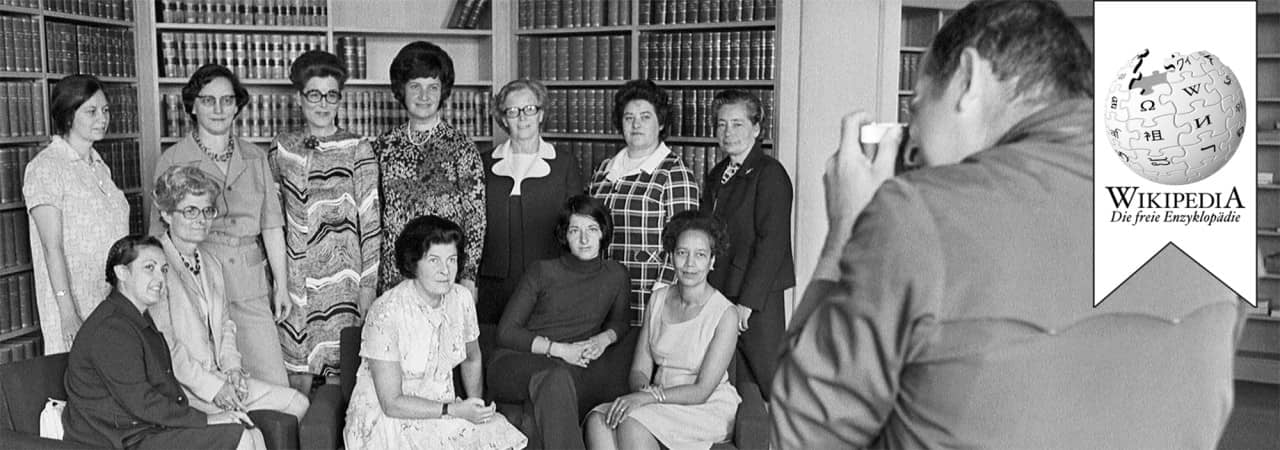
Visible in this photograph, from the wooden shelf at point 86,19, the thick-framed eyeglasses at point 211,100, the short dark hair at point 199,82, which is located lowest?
the thick-framed eyeglasses at point 211,100

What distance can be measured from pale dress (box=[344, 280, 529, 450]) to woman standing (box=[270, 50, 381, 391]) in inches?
20.3

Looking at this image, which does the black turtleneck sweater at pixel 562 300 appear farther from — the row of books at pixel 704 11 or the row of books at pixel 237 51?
the row of books at pixel 237 51

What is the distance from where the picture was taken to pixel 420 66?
334cm

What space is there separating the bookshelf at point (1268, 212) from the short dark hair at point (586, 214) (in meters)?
3.50

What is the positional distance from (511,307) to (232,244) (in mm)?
879

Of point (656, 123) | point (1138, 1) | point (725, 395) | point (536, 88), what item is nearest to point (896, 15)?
point (656, 123)

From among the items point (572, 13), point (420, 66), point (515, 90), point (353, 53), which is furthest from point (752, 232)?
point (353, 53)

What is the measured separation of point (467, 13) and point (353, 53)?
560 millimetres

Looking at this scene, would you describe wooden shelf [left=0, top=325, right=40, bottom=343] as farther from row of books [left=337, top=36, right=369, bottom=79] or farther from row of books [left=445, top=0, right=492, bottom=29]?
row of books [left=445, top=0, right=492, bottom=29]

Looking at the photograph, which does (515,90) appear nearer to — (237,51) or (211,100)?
(211,100)

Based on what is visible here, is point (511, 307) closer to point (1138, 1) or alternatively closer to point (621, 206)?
point (621, 206)

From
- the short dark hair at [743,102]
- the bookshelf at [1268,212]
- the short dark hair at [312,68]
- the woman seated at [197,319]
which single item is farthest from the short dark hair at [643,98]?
the bookshelf at [1268,212]

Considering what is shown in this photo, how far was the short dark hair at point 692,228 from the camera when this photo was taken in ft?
9.79

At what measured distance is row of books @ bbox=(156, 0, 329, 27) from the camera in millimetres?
4848
